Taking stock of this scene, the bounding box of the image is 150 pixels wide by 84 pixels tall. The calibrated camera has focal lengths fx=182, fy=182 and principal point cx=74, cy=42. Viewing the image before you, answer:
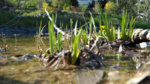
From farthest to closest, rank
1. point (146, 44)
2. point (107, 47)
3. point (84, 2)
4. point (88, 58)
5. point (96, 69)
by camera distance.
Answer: point (84, 2), point (146, 44), point (107, 47), point (88, 58), point (96, 69)

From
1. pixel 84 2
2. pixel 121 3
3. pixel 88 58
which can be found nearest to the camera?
pixel 88 58

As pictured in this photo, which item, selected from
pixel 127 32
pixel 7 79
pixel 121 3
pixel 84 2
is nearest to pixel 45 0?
pixel 84 2

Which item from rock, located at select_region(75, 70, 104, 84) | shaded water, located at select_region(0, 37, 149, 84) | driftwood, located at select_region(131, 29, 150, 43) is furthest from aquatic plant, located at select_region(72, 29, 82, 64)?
driftwood, located at select_region(131, 29, 150, 43)

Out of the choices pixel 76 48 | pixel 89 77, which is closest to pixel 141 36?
pixel 76 48

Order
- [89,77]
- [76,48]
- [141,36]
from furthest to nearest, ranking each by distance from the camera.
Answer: [141,36] → [76,48] → [89,77]

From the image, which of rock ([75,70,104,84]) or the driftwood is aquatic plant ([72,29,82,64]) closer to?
rock ([75,70,104,84])

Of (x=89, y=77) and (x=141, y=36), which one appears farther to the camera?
(x=141, y=36)

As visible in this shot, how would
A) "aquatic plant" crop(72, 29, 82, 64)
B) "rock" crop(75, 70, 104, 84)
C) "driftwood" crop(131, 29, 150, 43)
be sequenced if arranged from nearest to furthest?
"rock" crop(75, 70, 104, 84) < "aquatic plant" crop(72, 29, 82, 64) < "driftwood" crop(131, 29, 150, 43)

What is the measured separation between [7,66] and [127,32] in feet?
6.94

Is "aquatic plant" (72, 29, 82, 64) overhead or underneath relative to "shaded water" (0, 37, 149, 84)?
overhead

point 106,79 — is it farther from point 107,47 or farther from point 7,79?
point 107,47

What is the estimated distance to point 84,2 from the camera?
29422mm

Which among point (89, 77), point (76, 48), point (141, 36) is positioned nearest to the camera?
point (89, 77)

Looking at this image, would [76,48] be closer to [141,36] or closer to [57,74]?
[57,74]
